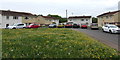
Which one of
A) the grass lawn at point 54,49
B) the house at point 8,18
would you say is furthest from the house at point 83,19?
the grass lawn at point 54,49

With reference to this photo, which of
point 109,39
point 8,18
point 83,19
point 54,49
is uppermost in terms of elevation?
point 83,19

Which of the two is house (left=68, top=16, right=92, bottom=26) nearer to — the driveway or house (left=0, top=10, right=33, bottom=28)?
house (left=0, top=10, right=33, bottom=28)

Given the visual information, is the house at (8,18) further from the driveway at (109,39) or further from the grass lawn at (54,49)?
the grass lawn at (54,49)

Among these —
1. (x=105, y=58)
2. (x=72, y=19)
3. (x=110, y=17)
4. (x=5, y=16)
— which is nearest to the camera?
(x=105, y=58)

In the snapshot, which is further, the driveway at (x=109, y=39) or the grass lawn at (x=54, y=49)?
the driveway at (x=109, y=39)

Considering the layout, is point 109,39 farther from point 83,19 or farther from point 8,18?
point 83,19

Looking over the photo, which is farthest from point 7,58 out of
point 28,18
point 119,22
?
point 28,18

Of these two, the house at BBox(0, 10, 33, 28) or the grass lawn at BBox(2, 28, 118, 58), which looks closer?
the grass lawn at BBox(2, 28, 118, 58)

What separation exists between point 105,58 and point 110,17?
42.6 meters

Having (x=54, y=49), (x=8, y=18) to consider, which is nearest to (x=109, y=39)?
(x=54, y=49)

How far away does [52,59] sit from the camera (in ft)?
16.1

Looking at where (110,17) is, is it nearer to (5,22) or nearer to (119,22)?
(119,22)

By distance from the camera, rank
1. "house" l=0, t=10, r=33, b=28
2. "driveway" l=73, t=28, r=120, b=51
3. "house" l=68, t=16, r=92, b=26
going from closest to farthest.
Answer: "driveway" l=73, t=28, r=120, b=51
"house" l=0, t=10, r=33, b=28
"house" l=68, t=16, r=92, b=26

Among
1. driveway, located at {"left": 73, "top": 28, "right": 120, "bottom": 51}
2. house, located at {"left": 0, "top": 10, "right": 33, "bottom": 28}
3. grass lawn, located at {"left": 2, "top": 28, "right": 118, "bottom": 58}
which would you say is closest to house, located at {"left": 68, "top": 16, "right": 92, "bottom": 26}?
house, located at {"left": 0, "top": 10, "right": 33, "bottom": 28}
